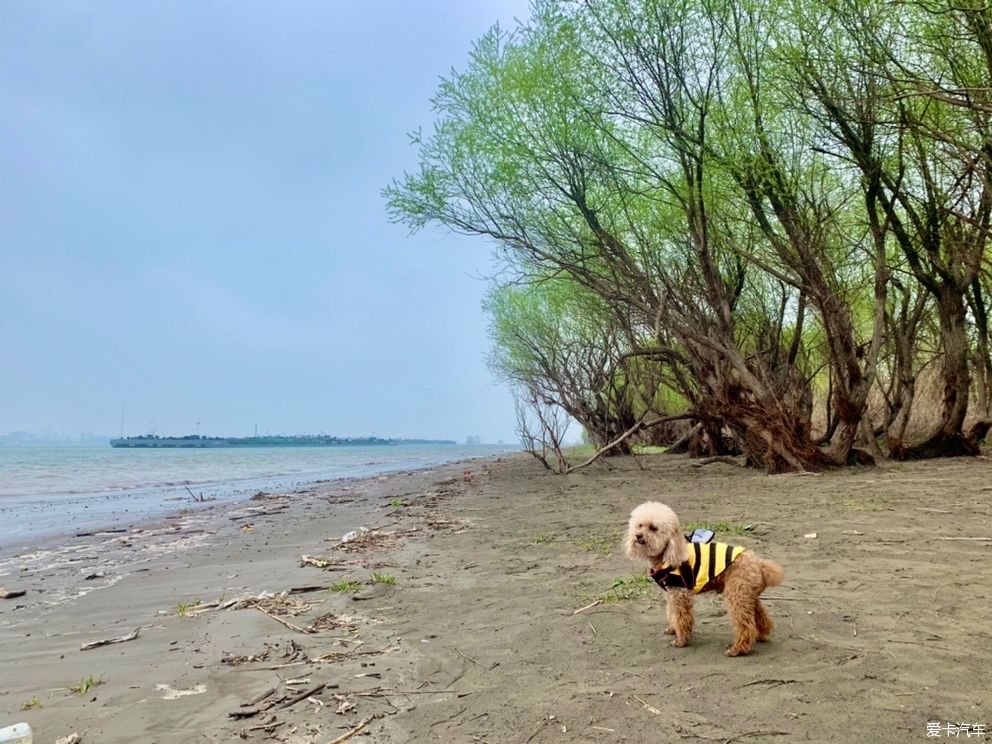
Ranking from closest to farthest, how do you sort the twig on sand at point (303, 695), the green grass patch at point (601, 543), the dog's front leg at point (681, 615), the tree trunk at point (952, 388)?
the twig on sand at point (303, 695) < the dog's front leg at point (681, 615) < the green grass patch at point (601, 543) < the tree trunk at point (952, 388)

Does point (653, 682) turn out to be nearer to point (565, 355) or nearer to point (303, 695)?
point (303, 695)

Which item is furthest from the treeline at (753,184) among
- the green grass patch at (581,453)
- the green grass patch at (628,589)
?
the green grass patch at (581,453)

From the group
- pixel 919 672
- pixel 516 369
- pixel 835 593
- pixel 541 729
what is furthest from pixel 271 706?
pixel 516 369

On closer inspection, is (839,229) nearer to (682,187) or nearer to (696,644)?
(682,187)

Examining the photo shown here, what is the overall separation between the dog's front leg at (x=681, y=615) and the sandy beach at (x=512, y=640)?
0.07 meters

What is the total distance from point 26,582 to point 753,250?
14.6 meters

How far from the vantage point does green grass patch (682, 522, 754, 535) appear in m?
7.30

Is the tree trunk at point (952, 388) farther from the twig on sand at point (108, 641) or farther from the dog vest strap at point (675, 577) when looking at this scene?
the twig on sand at point (108, 641)

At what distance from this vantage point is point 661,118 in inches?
484

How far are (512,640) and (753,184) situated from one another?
9.89 meters

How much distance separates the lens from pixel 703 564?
411 centimetres

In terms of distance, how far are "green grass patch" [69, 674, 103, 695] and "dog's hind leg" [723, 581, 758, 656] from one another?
3.83 m

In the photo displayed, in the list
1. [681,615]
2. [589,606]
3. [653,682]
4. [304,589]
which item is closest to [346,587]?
[304,589]

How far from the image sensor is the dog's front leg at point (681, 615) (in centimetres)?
407
